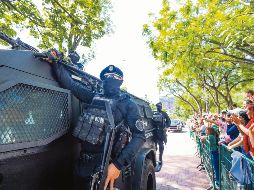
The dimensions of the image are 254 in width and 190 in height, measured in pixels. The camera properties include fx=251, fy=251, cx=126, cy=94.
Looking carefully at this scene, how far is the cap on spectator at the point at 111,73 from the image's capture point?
112 inches

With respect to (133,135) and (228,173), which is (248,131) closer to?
(228,173)

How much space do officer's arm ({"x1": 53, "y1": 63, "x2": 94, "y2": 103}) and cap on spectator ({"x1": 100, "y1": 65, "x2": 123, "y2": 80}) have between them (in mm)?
306

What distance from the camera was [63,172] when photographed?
86.4 inches

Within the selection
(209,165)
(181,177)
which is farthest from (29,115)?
(181,177)

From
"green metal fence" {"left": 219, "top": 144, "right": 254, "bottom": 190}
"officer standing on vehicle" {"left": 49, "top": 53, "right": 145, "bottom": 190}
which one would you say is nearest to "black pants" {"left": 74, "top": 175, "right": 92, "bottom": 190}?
"officer standing on vehicle" {"left": 49, "top": 53, "right": 145, "bottom": 190}

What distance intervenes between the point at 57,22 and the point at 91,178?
6350 millimetres

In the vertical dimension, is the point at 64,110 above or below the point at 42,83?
below

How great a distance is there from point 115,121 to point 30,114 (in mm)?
1007

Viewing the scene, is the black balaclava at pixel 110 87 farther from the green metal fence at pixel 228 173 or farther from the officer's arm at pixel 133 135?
the green metal fence at pixel 228 173

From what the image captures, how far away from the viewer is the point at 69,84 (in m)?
2.41

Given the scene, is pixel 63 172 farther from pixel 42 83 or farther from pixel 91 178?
pixel 42 83

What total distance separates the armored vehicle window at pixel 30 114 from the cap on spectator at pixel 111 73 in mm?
742

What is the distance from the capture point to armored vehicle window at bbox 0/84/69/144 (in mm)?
1597

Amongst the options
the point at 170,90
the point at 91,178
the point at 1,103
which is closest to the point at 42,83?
the point at 1,103
